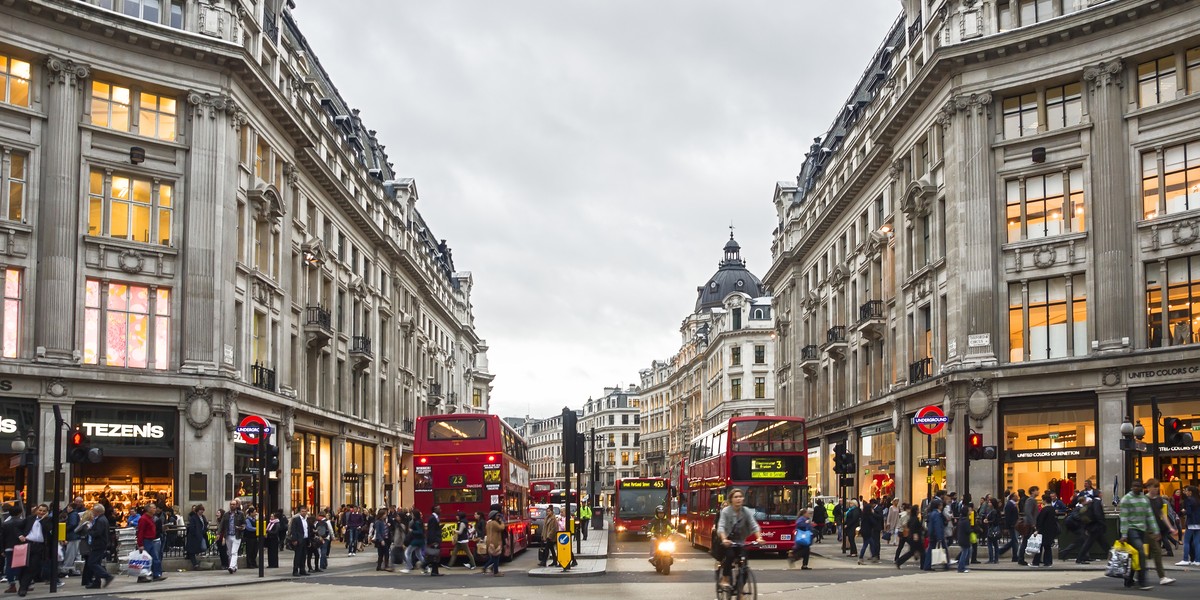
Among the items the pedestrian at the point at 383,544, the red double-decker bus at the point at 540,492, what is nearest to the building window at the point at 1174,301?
the pedestrian at the point at 383,544

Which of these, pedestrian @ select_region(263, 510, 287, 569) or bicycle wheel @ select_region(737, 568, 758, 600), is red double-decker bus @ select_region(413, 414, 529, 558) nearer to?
pedestrian @ select_region(263, 510, 287, 569)

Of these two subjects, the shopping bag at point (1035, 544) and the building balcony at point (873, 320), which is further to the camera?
the building balcony at point (873, 320)

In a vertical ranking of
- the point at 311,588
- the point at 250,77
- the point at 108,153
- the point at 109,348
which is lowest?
the point at 311,588

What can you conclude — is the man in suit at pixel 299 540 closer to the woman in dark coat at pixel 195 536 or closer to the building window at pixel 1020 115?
the woman in dark coat at pixel 195 536

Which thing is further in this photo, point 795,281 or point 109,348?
point 795,281

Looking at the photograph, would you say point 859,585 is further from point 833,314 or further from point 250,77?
point 833,314

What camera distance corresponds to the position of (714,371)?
115 meters

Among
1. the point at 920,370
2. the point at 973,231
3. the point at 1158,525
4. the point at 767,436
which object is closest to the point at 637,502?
the point at 920,370

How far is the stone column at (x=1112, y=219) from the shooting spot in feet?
121

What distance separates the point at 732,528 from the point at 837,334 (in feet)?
144

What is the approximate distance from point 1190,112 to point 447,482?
77.5 ft

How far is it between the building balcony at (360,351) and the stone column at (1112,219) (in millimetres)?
34002

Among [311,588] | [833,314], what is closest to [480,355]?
[833,314]

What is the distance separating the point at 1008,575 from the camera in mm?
24359
